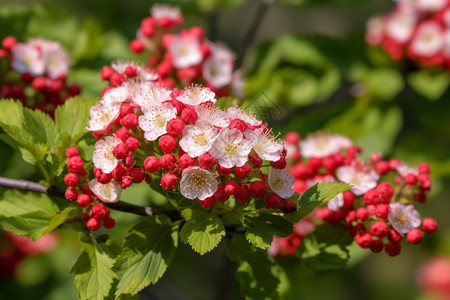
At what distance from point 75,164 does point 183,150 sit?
14.9 inches

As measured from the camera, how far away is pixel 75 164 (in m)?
1.68

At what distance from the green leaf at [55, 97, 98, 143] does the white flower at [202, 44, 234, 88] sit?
2.67 ft

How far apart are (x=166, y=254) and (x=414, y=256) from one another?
22.2ft

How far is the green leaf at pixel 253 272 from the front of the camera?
1.84 meters

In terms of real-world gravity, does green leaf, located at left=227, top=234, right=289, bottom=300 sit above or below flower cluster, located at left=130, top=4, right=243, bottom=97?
below

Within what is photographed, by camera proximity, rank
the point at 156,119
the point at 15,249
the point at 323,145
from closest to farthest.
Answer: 1. the point at 156,119
2. the point at 323,145
3. the point at 15,249

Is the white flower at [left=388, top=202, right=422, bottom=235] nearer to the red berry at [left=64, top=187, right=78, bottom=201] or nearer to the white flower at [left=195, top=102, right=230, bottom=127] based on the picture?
the white flower at [left=195, top=102, right=230, bottom=127]

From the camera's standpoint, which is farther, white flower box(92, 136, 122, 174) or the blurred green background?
the blurred green background

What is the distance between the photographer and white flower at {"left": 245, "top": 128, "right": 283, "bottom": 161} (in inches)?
61.4

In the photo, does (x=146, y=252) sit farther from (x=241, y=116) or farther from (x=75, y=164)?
(x=241, y=116)

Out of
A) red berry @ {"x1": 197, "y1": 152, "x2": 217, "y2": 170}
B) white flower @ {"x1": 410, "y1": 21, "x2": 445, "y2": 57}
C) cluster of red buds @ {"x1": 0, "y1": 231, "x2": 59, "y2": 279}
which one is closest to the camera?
red berry @ {"x1": 197, "y1": 152, "x2": 217, "y2": 170}

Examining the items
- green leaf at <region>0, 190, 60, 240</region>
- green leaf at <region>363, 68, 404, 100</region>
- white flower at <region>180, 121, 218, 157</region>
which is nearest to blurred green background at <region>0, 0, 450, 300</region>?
green leaf at <region>363, 68, 404, 100</region>

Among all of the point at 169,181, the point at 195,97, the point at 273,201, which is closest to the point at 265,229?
the point at 273,201

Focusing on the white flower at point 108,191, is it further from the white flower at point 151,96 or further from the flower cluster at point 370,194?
the flower cluster at point 370,194
